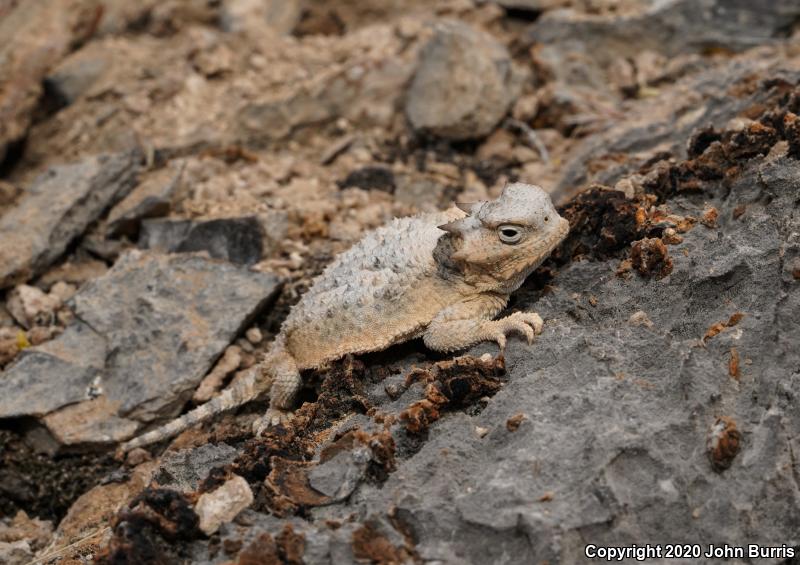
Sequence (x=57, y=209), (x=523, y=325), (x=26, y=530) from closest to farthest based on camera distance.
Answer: (x=523, y=325)
(x=26, y=530)
(x=57, y=209)

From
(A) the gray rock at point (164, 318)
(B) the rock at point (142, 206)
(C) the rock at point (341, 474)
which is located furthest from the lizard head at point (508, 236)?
(B) the rock at point (142, 206)

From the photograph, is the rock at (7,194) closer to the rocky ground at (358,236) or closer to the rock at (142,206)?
the rocky ground at (358,236)

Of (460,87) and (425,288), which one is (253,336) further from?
(460,87)

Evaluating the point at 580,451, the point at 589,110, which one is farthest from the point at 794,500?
the point at 589,110

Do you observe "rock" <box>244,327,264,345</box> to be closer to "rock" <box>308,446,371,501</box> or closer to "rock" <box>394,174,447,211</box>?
"rock" <box>394,174,447,211</box>

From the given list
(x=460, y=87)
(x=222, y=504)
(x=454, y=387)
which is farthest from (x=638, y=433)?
(x=460, y=87)

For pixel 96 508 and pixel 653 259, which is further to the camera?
pixel 96 508

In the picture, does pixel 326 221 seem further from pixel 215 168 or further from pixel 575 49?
pixel 575 49

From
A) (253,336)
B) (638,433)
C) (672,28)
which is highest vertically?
(638,433)
